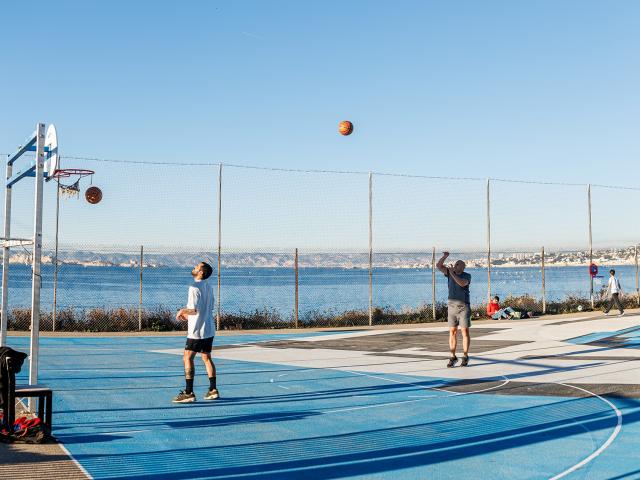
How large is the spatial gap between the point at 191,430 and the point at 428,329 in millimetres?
14294

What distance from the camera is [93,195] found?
1697cm

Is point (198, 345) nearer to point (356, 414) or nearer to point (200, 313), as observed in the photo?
point (200, 313)

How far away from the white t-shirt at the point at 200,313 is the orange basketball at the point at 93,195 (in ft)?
27.2

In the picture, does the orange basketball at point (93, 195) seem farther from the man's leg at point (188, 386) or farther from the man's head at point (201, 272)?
the man's leg at point (188, 386)

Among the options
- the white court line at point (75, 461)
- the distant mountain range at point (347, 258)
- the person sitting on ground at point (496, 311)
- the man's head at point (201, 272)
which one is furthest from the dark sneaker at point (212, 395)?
the person sitting on ground at point (496, 311)

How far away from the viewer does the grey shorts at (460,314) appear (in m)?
12.5

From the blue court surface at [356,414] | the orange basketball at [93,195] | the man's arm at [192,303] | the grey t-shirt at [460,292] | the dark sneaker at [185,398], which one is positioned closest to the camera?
the blue court surface at [356,414]

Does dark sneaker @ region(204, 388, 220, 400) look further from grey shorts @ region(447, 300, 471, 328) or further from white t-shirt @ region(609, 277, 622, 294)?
white t-shirt @ region(609, 277, 622, 294)

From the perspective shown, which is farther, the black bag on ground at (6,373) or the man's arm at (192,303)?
the man's arm at (192,303)

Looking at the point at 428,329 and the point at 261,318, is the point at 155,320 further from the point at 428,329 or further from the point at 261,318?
the point at 428,329

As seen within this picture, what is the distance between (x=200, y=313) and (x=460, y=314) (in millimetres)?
5172

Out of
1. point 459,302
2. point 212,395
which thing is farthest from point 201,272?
point 459,302

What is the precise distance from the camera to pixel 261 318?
→ 22.8 meters

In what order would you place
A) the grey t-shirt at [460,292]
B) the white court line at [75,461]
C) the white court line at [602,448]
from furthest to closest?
the grey t-shirt at [460,292] < the white court line at [602,448] < the white court line at [75,461]
